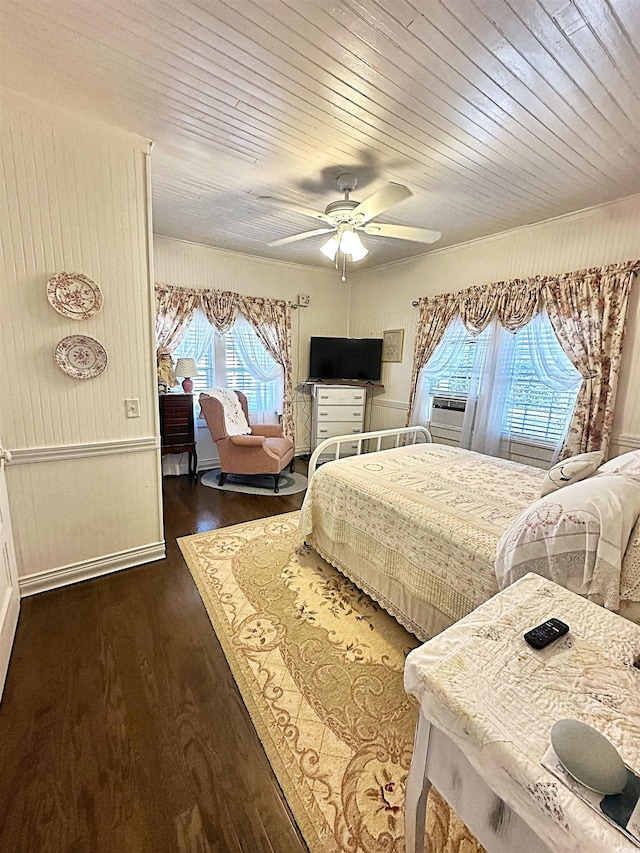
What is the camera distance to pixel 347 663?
1.85m

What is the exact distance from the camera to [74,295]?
2.16m

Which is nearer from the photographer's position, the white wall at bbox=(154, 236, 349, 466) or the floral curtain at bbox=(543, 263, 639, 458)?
the floral curtain at bbox=(543, 263, 639, 458)

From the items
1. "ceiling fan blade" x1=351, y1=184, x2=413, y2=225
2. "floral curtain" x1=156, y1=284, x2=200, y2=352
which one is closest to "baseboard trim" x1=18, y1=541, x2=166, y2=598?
"floral curtain" x1=156, y1=284, x2=200, y2=352

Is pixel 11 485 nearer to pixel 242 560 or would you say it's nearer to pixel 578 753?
pixel 242 560

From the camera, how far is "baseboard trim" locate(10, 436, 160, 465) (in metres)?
2.17

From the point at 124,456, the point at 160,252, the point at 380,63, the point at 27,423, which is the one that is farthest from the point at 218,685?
the point at 160,252

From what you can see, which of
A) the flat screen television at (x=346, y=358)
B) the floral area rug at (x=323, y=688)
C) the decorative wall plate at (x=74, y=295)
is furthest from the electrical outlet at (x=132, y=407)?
the flat screen television at (x=346, y=358)

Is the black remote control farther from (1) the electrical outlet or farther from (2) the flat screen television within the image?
(2) the flat screen television

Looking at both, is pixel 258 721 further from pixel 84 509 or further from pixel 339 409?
pixel 339 409

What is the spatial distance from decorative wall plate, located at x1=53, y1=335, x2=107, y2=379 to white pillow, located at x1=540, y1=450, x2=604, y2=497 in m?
2.67

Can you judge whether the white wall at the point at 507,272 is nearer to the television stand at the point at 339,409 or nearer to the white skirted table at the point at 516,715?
the television stand at the point at 339,409

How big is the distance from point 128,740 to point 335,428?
13.1 ft

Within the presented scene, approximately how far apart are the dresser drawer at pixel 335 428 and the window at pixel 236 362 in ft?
2.08

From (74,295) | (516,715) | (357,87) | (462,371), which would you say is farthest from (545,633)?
(462,371)
